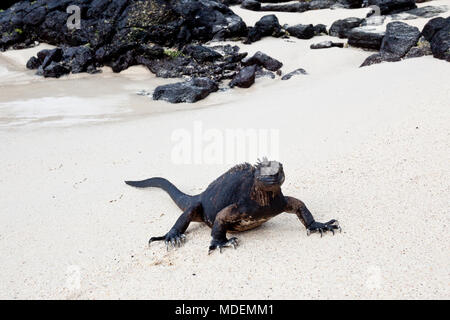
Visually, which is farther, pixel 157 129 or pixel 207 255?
pixel 157 129

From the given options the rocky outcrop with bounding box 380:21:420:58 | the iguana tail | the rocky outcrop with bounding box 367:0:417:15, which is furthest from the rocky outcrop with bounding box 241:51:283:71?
the iguana tail

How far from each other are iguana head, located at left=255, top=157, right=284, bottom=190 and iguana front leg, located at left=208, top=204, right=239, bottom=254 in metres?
0.32

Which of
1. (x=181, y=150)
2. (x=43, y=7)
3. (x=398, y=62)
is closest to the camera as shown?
(x=181, y=150)

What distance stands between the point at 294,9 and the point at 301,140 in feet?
39.4

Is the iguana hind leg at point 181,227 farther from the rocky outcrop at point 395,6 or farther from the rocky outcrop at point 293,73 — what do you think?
the rocky outcrop at point 395,6

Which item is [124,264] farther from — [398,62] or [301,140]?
[398,62]

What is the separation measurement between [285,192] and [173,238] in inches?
42.9

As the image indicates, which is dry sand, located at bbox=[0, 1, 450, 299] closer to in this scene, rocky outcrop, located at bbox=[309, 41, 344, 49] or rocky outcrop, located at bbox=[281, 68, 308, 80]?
rocky outcrop, located at bbox=[281, 68, 308, 80]

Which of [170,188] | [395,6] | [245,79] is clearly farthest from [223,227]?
[395,6]

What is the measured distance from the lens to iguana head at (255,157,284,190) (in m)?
2.53

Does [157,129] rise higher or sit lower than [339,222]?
lower

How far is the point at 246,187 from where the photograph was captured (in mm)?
2785

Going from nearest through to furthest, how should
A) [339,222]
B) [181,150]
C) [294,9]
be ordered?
1. [339,222]
2. [181,150]
3. [294,9]

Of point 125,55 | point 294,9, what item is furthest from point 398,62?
point 294,9
